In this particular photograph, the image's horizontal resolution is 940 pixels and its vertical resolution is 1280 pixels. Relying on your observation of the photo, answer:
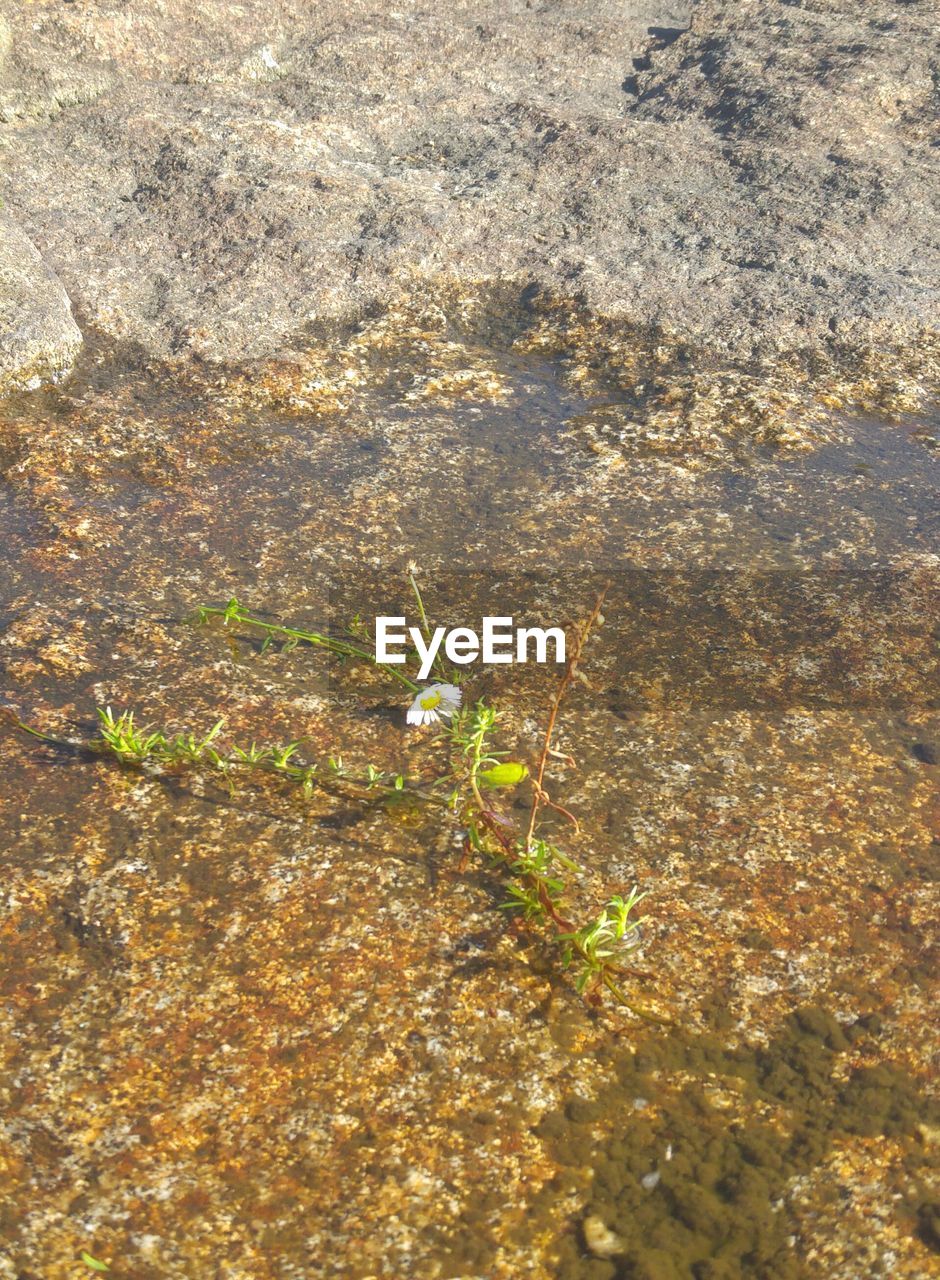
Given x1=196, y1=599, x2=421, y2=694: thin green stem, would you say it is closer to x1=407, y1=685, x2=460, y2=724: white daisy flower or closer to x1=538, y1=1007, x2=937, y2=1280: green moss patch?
x1=407, y1=685, x2=460, y2=724: white daisy flower

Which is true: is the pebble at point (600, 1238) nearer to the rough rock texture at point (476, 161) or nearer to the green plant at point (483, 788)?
the green plant at point (483, 788)

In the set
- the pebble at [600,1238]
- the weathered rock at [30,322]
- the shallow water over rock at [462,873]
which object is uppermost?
the weathered rock at [30,322]

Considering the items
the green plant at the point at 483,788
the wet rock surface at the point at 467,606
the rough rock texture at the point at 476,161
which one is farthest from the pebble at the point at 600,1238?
the rough rock texture at the point at 476,161

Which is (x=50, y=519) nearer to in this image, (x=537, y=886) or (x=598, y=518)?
(x=598, y=518)

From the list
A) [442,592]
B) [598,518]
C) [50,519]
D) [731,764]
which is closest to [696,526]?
[598,518]

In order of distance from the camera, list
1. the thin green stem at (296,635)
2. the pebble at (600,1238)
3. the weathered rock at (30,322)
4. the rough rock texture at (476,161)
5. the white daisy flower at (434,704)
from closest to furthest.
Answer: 1. the pebble at (600,1238)
2. the white daisy flower at (434,704)
3. the thin green stem at (296,635)
4. the weathered rock at (30,322)
5. the rough rock texture at (476,161)

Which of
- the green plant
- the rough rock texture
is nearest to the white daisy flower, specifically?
the green plant

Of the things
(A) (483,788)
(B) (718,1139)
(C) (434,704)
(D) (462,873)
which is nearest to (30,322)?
(C) (434,704)
